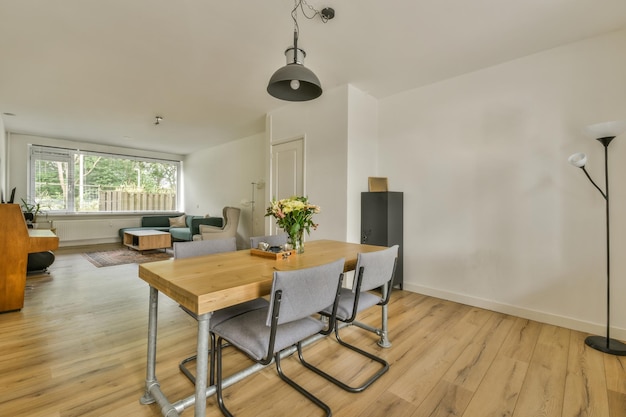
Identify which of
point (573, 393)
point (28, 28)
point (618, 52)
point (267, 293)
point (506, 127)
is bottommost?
point (573, 393)

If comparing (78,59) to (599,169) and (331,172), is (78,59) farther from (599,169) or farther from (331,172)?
(599,169)

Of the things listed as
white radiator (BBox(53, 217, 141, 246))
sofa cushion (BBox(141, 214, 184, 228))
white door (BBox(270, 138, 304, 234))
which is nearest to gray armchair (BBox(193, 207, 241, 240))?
white door (BBox(270, 138, 304, 234))

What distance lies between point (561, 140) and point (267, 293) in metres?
3.03

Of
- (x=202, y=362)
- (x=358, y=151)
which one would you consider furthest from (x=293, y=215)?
(x=358, y=151)

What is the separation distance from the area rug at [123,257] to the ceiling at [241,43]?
2.74 m

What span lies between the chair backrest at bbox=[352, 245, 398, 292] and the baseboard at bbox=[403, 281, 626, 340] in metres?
1.72

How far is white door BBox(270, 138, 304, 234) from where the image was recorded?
409 cm

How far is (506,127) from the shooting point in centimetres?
289

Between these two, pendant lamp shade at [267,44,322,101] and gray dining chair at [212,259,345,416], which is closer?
gray dining chair at [212,259,345,416]

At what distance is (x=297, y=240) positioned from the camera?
209 cm

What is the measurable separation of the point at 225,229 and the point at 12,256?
3246 millimetres

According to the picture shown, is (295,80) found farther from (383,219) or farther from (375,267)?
(383,219)

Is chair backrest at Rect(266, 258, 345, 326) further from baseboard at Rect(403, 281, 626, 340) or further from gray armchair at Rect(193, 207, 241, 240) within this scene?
gray armchair at Rect(193, 207, 241, 240)

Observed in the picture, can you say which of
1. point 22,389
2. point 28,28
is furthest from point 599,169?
point 28,28
